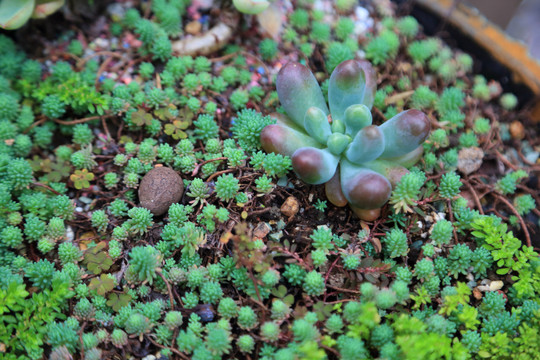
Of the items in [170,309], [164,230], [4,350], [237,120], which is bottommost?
[4,350]

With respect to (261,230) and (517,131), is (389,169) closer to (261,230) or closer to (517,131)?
(261,230)

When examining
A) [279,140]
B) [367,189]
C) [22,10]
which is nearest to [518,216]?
[367,189]

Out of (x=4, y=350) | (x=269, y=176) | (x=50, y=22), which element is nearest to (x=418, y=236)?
(x=269, y=176)

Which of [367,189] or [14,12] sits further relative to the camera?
[14,12]

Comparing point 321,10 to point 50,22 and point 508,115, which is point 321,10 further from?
point 50,22

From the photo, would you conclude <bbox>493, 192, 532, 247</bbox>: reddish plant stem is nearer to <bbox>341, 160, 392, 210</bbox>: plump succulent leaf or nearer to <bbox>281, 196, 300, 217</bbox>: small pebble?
<bbox>341, 160, 392, 210</bbox>: plump succulent leaf

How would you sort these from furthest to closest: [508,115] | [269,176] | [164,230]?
[508,115]
[269,176]
[164,230]

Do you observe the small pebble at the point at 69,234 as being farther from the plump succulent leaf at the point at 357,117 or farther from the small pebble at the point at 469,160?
the small pebble at the point at 469,160
